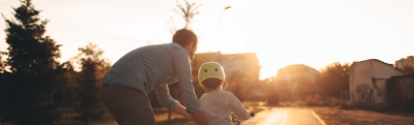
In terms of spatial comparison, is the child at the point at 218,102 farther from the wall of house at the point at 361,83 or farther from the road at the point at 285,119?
the wall of house at the point at 361,83

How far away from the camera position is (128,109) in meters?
2.64

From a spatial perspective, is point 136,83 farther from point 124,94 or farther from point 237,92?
point 237,92

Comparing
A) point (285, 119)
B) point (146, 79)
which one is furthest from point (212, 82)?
point (285, 119)

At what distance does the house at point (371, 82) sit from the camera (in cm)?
3500

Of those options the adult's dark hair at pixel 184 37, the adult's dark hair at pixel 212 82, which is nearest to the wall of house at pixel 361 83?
the adult's dark hair at pixel 212 82

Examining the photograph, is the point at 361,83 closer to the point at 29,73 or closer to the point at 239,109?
the point at 29,73

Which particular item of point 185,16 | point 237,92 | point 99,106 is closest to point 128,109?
point 185,16

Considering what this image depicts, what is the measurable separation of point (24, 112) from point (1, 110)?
87cm

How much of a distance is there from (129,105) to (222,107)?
1271mm

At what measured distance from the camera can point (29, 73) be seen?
1645 cm

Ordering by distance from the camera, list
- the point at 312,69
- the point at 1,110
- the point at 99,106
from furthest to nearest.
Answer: the point at 312,69 < the point at 99,106 < the point at 1,110

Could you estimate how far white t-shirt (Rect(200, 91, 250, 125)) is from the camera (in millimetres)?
3664

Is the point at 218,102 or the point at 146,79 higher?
the point at 146,79

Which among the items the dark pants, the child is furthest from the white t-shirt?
the dark pants
